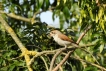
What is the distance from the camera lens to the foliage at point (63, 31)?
402cm

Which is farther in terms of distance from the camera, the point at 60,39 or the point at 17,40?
the point at 60,39

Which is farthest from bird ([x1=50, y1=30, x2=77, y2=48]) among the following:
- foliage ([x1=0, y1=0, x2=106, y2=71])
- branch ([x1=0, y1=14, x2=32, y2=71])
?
branch ([x1=0, y1=14, x2=32, y2=71])

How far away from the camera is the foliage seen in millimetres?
4020

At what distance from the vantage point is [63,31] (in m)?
5.24

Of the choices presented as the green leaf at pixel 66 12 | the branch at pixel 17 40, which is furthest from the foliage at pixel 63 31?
the branch at pixel 17 40

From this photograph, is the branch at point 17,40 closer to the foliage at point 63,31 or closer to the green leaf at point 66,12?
the foliage at point 63,31

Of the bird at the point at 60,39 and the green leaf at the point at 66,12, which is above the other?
the green leaf at the point at 66,12

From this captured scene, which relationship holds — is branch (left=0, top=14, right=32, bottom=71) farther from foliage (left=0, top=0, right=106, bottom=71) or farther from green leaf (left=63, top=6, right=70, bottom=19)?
green leaf (left=63, top=6, right=70, bottom=19)

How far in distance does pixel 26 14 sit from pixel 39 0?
1793mm

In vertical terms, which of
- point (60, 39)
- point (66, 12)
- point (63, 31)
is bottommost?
point (60, 39)

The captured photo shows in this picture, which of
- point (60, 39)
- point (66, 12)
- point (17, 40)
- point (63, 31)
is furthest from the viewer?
point (60, 39)

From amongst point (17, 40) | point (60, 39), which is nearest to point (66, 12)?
point (17, 40)

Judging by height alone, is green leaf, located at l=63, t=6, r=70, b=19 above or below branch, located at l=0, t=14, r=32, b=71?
above

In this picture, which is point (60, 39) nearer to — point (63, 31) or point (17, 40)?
point (63, 31)
